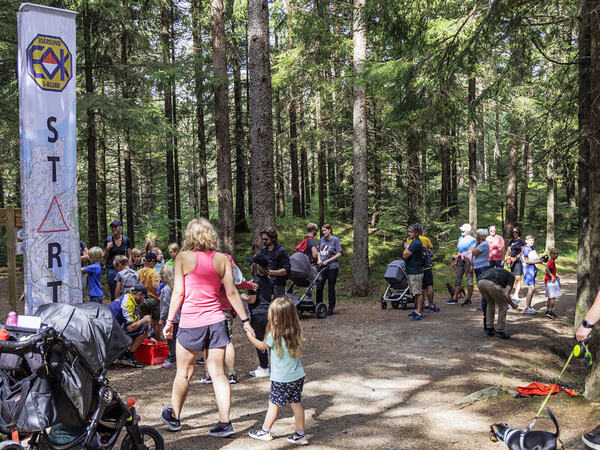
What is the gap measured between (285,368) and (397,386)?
2.85 meters

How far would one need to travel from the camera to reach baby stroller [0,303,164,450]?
10.6 feet

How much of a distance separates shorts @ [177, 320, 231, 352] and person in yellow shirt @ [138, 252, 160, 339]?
3.87 m

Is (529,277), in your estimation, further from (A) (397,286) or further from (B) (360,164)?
(B) (360,164)

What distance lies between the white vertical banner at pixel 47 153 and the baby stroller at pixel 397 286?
8.68 metres

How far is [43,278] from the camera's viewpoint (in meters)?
5.25

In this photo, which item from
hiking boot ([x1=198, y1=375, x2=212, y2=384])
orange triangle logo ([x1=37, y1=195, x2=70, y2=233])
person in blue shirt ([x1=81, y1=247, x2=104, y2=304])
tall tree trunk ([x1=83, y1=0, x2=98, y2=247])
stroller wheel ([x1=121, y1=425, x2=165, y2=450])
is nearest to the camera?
stroller wheel ([x1=121, y1=425, x2=165, y2=450])

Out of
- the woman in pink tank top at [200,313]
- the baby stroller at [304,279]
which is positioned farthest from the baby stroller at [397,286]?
Result: the woman in pink tank top at [200,313]

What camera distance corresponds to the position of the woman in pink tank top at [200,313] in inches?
190

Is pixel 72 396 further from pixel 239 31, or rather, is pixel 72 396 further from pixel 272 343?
pixel 239 31

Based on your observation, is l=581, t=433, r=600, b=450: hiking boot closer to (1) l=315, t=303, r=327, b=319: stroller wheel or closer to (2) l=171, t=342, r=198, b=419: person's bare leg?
(2) l=171, t=342, r=198, b=419: person's bare leg

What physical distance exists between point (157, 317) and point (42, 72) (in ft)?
16.2

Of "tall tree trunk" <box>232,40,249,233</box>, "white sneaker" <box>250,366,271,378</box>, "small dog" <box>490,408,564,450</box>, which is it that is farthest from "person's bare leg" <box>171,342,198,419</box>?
"tall tree trunk" <box>232,40,249,233</box>

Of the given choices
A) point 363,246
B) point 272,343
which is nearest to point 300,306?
point 363,246

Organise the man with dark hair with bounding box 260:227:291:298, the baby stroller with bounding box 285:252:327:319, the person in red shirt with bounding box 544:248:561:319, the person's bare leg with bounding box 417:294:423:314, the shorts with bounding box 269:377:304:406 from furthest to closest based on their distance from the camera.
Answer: the person in red shirt with bounding box 544:248:561:319 → the person's bare leg with bounding box 417:294:423:314 → the baby stroller with bounding box 285:252:327:319 → the man with dark hair with bounding box 260:227:291:298 → the shorts with bounding box 269:377:304:406
